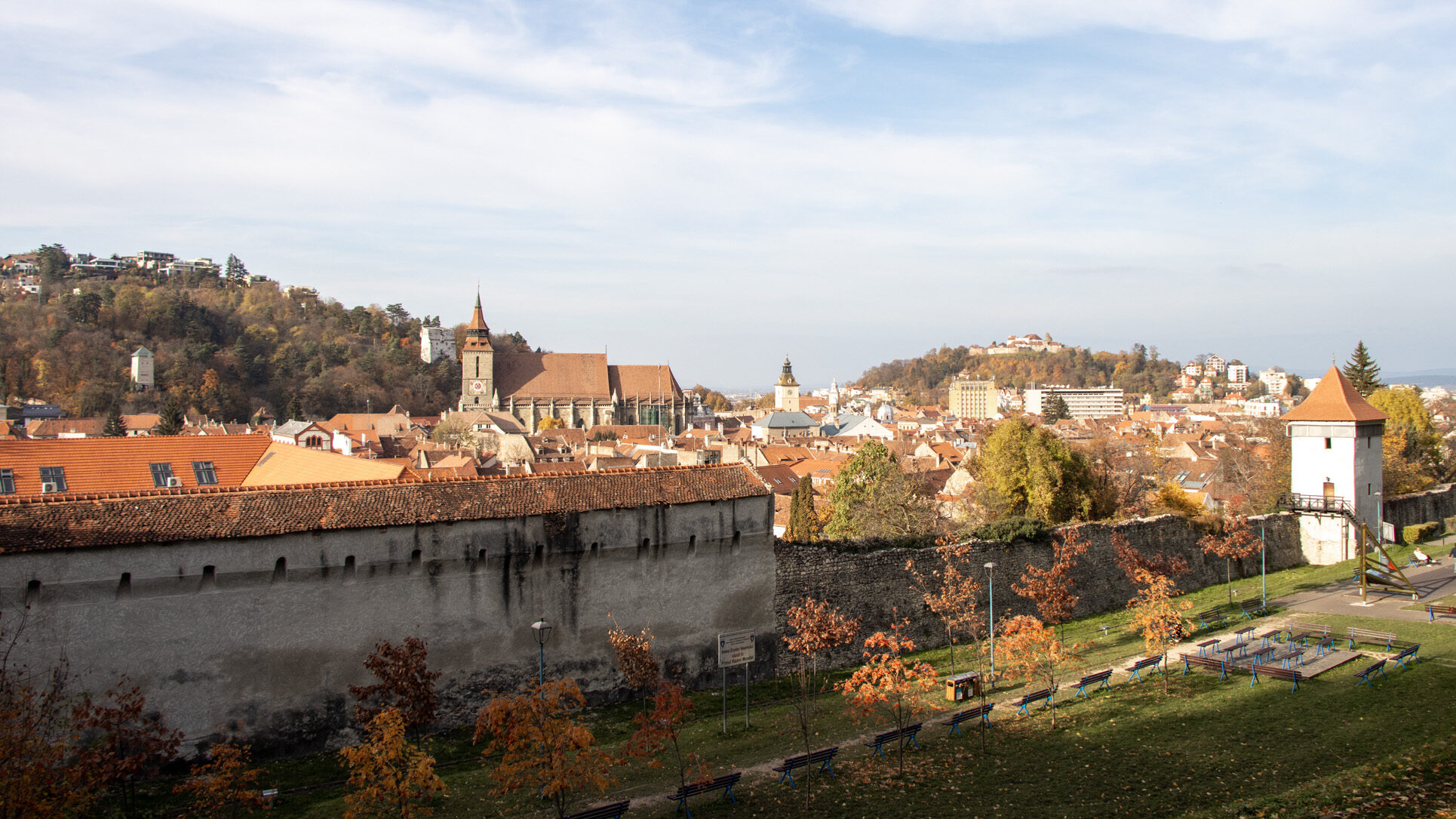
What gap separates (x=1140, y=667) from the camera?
1759 cm

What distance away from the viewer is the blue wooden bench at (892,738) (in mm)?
13891

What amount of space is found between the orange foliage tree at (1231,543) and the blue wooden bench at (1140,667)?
367 inches

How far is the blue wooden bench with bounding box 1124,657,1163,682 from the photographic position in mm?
17438

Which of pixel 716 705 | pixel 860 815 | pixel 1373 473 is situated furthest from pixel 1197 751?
pixel 1373 473

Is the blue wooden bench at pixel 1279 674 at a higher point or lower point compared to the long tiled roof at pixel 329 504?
lower

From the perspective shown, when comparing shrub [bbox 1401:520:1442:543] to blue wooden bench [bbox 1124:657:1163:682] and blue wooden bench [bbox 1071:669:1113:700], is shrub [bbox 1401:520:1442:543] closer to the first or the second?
blue wooden bench [bbox 1124:657:1163:682]

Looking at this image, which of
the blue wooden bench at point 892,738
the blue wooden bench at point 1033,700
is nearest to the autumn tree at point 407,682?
the blue wooden bench at point 892,738

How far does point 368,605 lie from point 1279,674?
1586 centimetres

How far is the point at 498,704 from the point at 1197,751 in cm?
971

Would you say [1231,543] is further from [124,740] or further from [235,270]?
[235,270]

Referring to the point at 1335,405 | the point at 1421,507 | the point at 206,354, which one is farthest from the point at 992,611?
the point at 206,354

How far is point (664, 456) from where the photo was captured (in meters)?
51.4

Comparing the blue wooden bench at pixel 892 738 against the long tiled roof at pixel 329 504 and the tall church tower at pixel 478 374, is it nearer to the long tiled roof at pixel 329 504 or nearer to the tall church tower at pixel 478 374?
the long tiled roof at pixel 329 504

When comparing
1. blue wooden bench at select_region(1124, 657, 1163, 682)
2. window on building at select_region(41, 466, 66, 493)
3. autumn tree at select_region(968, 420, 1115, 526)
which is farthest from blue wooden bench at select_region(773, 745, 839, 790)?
window on building at select_region(41, 466, 66, 493)
